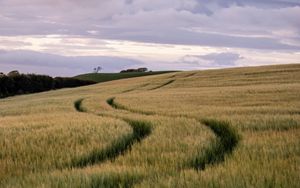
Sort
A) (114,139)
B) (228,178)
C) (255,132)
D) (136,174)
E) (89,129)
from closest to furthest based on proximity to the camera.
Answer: (228,178), (136,174), (114,139), (255,132), (89,129)

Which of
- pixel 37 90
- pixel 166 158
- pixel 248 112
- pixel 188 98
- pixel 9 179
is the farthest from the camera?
pixel 37 90

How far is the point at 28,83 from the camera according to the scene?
289ft

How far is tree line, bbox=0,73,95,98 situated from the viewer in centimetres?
8338

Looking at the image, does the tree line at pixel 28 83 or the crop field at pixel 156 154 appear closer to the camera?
the crop field at pixel 156 154

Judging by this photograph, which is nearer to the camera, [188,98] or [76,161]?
[76,161]

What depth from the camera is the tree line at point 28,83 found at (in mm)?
83375

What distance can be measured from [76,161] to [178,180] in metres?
3.34

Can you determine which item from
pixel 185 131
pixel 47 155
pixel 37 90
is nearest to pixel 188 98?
pixel 185 131

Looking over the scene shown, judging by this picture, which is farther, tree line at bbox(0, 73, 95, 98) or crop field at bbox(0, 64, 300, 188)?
tree line at bbox(0, 73, 95, 98)

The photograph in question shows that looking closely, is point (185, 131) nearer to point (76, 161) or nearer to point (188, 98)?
point (76, 161)

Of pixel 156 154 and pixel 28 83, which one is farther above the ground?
pixel 28 83

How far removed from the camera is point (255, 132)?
13.4 m

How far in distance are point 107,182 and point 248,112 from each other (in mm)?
12866

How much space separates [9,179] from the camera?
8625 millimetres
